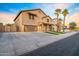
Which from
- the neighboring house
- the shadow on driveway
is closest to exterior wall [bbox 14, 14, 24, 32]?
the neighboring house

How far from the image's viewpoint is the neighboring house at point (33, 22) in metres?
2.69

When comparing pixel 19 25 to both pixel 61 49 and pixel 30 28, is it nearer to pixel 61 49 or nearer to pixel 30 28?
pixel 30 28

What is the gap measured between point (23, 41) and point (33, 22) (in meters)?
0.39

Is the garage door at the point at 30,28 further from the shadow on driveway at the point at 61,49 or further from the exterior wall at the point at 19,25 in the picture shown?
the shadow on driveway at the point at 61,49

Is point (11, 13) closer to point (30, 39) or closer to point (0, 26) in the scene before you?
point (0, 26)

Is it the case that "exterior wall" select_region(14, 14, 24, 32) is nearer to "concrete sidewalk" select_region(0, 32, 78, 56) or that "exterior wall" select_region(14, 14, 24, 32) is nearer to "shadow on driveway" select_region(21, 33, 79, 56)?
"concrete sidewalk" select_region(0, 32, 78, 56)

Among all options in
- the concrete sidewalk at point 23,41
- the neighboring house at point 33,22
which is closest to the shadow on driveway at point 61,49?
the concrete sidewalk at point 23,41

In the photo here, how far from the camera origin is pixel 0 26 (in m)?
2.64

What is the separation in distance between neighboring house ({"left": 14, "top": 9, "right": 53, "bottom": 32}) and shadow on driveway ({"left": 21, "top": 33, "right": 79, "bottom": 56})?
34cm

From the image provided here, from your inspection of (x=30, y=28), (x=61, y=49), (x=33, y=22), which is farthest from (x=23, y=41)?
(x=61, y=49)

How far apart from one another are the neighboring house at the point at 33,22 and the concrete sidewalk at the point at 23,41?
0.30ft

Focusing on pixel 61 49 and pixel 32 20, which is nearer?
pixel 61 49

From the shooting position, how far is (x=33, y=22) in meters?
2.71

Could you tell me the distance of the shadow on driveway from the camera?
251 cm
